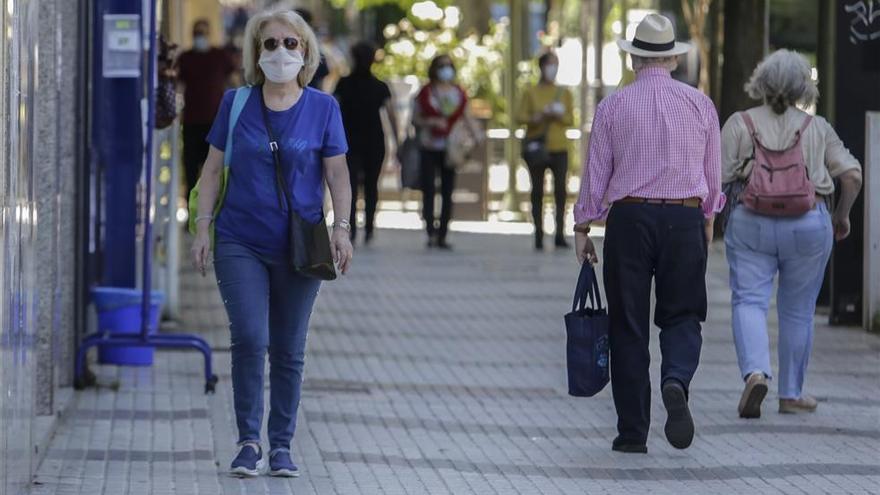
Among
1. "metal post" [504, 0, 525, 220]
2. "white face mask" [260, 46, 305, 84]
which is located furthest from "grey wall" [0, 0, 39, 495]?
"metal post" [504, 0, 525, 220]

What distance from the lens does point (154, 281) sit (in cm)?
1286

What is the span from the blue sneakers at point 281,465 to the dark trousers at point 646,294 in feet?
4.78

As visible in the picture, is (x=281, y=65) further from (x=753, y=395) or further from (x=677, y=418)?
(x=753, y=395)

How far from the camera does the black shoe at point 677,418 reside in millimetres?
8055

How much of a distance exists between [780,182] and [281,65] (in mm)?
2660

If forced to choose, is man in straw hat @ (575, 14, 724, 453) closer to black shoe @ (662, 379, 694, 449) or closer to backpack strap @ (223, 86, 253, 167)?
black shoe @ (662, 379, 694, 449)

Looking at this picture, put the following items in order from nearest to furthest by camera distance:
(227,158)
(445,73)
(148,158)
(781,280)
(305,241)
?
(305,241) < (227,158) < (781,280) < (148,158) < (445,73)

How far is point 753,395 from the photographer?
923 cm

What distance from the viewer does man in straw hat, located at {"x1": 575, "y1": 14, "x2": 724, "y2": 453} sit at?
8242 millimetres

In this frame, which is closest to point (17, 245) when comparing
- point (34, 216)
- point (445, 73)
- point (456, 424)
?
point (34, 216)

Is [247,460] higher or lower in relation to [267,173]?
lower

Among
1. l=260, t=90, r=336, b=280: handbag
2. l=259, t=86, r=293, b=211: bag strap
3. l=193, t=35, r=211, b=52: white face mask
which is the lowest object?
l=260, t=90, r=336, b=280: handbag

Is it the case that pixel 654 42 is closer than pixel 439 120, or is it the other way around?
pixel 654 42

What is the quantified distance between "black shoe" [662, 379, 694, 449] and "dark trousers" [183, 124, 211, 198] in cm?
1068
